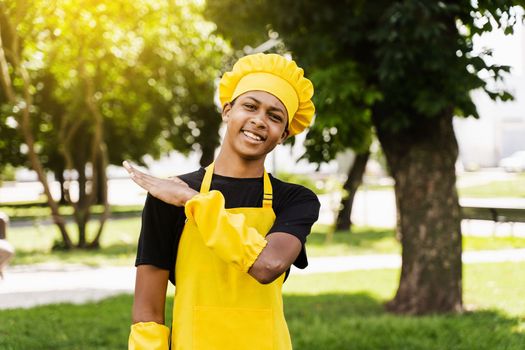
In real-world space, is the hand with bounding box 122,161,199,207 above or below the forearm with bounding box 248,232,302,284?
above

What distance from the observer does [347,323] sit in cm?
816

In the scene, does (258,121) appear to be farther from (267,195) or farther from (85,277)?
(85,277)

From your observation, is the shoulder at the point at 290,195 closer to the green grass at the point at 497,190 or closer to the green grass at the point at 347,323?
the green grass at the point at 347,323

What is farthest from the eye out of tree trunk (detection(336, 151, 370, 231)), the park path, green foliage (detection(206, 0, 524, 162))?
tree trunk (detection(336, 151, 370, 231))

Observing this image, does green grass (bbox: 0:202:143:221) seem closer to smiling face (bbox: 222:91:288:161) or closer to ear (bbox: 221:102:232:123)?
ear (bbox: 221:102:232:123)

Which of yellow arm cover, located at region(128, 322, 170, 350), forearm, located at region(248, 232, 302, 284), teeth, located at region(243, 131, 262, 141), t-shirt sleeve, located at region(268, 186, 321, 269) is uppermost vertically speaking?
teeth, located at region(243, 131, 262, 141)

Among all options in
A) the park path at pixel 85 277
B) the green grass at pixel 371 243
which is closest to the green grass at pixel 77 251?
the park path at pixel 85 277

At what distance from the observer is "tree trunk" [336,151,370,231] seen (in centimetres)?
2180

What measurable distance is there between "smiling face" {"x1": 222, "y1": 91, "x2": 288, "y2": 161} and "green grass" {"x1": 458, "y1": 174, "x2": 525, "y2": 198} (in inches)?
1543

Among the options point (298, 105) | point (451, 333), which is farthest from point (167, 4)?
point (298, 105)

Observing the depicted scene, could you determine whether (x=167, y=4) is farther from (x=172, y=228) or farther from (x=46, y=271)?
(x=172, y=228)

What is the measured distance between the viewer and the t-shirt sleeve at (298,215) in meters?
2.52

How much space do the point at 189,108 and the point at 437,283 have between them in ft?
74.5

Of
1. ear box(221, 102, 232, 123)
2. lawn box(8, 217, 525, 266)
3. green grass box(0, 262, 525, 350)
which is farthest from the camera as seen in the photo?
lawn box(8, 217, 525, 266)
